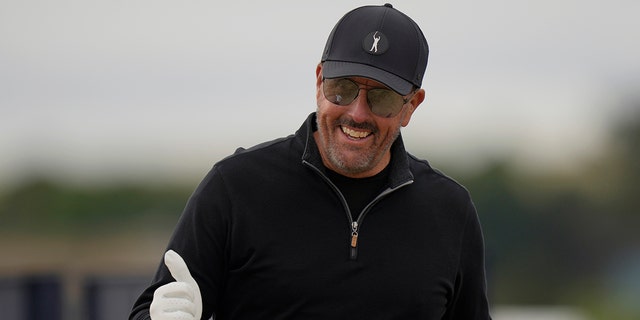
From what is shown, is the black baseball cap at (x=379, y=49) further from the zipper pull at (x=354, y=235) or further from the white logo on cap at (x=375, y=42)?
the zipper pull at (x=354, y=235)

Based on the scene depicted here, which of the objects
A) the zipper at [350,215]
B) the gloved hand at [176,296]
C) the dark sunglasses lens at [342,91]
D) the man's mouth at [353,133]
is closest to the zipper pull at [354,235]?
the zipper at [350,215]

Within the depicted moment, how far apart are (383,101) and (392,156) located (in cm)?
27

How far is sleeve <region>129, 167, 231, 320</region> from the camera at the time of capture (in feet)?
14.8

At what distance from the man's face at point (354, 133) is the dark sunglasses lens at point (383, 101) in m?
0.02

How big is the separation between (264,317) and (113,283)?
594 centimetres

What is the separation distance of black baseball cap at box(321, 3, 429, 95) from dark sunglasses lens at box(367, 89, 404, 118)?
4 centimetres

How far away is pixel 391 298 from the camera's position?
4.64 metres

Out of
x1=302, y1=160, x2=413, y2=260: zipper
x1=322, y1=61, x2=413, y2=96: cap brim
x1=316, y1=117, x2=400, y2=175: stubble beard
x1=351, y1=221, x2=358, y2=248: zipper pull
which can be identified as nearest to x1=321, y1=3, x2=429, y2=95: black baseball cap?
x1=322, y1=61, x2=413, y2=96: cap brim

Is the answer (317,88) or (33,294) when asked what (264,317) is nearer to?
(317,88)

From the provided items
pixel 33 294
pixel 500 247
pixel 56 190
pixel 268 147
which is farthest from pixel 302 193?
pixel 56 190

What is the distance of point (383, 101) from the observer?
15.2 feet

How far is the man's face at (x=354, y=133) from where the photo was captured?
4590 mm

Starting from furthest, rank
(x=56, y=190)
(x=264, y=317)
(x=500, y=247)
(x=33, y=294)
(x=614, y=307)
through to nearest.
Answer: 1. (x=56, y=190)
2. (x=500, y=247)
3. (x=614, y=307)
4. (x=33, y=294)
5. (x=264, y=317)

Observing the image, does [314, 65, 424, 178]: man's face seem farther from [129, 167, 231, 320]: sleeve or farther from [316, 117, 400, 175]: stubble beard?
[129, 167, 231, 320]: sleeve
